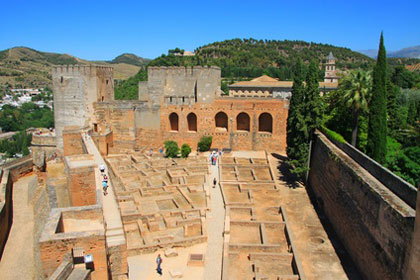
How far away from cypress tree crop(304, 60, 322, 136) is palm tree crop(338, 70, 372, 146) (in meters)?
1.84

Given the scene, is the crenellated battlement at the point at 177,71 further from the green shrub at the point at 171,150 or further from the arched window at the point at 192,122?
the green shrub at the point at 171,150

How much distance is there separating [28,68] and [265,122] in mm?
111650

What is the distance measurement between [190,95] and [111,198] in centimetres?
1303

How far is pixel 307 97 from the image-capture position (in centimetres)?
1827

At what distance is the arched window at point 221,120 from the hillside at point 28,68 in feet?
304

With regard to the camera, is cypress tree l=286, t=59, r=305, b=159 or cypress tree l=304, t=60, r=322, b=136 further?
cypress tree l=286, t=59, r=305, b=159

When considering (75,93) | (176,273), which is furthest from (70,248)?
A: (75,93)

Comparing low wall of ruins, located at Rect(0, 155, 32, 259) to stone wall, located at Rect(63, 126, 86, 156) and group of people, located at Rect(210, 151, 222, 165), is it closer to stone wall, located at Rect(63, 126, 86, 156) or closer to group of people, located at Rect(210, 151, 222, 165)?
stone wall, located at Rect(63, 126, 86, 156)

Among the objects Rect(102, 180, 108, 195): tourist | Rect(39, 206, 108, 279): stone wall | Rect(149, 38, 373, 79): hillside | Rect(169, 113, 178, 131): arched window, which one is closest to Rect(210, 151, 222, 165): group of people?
Rect(169, 113, 178, 131): arched window

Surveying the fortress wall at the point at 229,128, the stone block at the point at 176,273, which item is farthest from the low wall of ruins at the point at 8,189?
the fortress wall at the point at 229,128

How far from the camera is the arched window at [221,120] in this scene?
2390 centimetres

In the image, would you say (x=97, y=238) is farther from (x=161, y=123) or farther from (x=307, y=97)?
(x=161, y=123)

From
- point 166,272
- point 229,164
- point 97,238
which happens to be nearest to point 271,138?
point 229,164

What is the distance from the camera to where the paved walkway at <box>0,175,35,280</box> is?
952 centimetres
